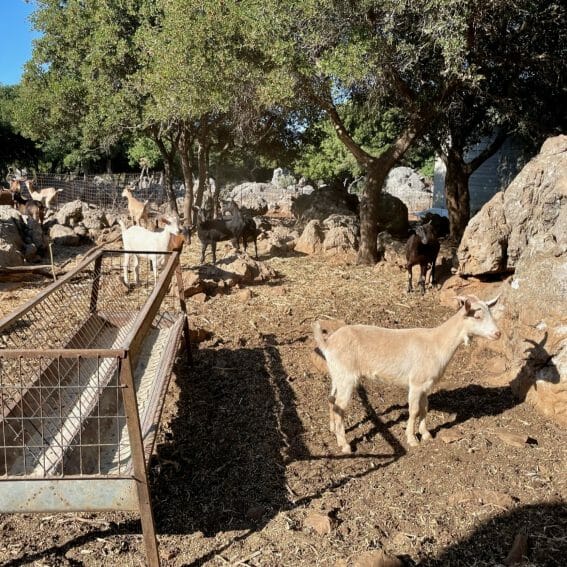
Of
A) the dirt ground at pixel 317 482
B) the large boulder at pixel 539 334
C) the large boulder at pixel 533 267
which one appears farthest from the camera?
the large boulder at pixel 533 267

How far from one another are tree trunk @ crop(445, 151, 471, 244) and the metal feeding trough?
39.4 feet

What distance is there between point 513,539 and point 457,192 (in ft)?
47.2

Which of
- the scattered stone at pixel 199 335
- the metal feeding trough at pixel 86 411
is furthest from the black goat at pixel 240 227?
the scattered stone at pixel 199 335

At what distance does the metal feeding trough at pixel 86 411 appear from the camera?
10.5ft

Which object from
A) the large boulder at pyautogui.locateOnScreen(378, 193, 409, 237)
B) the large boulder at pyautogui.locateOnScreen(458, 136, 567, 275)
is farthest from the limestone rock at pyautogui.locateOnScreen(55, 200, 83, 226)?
the large boulder at pyautogui.locateOnScreen(458, 136, 567, 275)

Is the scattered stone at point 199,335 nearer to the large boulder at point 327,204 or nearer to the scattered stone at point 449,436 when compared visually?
the scattered stone at point 449,436

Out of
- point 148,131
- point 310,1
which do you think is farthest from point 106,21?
point 310,1

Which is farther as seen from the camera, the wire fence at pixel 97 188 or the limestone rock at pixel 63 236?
the wire fence at pixel 97 188

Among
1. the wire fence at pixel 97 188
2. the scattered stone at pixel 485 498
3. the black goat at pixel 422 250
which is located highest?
the wire fence at pixel 97 188

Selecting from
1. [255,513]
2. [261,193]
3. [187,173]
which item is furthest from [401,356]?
[261,193]

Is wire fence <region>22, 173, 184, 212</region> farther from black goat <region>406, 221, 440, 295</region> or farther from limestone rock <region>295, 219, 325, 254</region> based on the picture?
black goat <region>406, 221, 440, 295</region>

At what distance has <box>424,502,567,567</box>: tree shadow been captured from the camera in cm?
358

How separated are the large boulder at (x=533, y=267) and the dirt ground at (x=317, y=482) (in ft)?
1.07

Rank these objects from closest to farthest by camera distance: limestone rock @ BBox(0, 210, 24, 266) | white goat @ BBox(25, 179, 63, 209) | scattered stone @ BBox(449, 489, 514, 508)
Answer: scattered stone @ BBox(449, 489, 514, 508) < limestone rock @ BBox(0, 210, 24, 266) < white goat @ BBox(25, 179, 63, 209)
